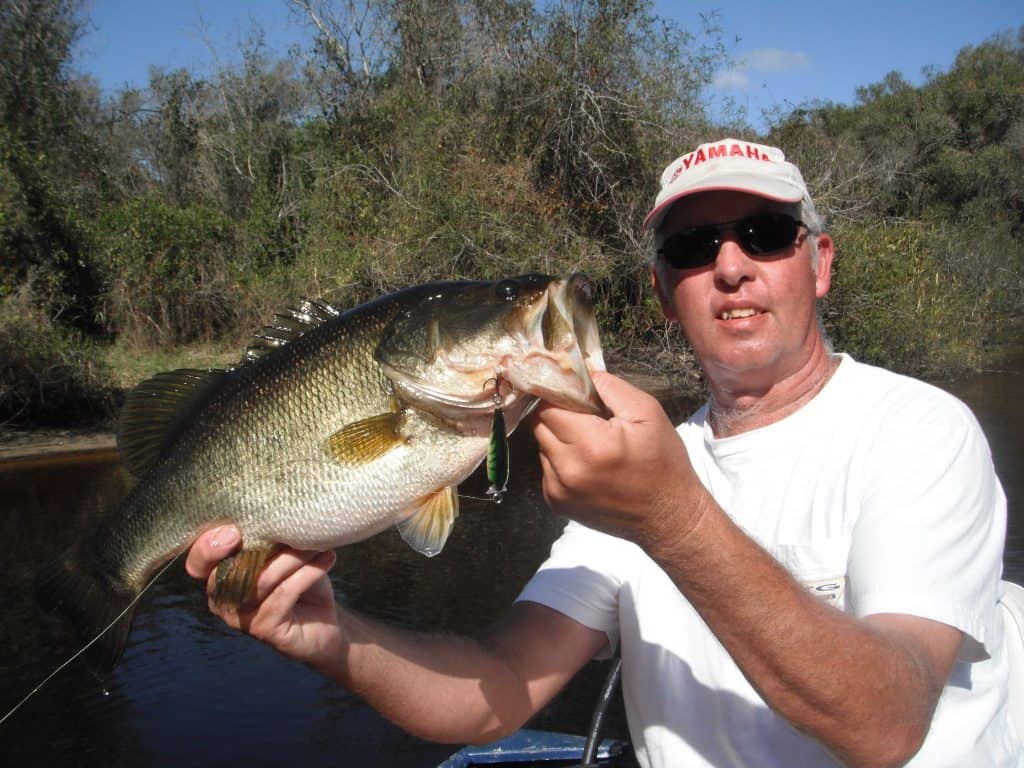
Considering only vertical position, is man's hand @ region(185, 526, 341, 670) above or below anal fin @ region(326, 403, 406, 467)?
Answer: below

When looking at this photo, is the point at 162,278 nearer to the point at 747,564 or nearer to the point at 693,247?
the point at 693,247

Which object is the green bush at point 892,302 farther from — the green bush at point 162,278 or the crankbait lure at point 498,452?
the crankbait lure at point 498,452

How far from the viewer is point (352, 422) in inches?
65.3

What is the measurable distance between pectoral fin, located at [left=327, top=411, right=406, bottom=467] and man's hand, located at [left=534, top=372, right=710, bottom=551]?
340mm

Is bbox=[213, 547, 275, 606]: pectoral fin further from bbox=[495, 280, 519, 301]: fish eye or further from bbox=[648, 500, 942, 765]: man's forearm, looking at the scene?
bbox=[648, 500, 942, 765]: man's forearm

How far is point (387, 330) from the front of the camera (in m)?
1.67

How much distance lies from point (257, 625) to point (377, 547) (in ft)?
18.8

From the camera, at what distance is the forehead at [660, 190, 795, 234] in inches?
83.6

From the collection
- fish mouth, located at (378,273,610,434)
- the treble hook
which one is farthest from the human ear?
the treble hook

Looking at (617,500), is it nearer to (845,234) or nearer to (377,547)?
(377,547)

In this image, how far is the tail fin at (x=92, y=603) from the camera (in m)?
1.96

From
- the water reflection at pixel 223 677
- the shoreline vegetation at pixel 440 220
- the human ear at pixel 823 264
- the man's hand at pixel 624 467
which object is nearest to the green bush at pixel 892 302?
the shoreline vegetation at pixel 440 220

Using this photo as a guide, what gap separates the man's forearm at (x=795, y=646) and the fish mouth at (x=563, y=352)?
0.30m

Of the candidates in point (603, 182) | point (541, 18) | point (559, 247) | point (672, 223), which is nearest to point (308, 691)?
point (672, 223)
